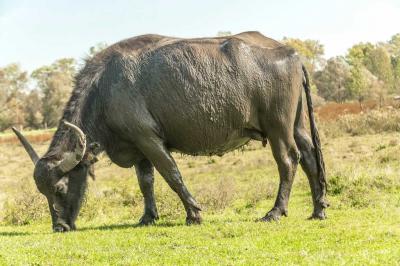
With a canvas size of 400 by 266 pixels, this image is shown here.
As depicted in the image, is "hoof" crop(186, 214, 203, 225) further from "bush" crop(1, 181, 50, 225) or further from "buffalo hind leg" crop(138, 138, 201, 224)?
"bush" crop(1, 181, 50, 225)

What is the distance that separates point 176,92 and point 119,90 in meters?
1.03

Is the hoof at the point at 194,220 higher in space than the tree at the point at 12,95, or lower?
higher

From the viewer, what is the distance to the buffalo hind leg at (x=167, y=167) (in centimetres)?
1107

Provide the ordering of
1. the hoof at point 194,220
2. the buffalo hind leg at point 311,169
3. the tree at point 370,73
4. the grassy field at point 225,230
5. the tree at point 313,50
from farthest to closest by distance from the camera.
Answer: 1. the tree at point 313,50
2. the tree at point 370,73
3. the buffalo hind leg at point 311,169
4. the hoof at point 194,220
5. the grassy field at point 225,230

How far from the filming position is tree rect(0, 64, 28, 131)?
73125 millimetres

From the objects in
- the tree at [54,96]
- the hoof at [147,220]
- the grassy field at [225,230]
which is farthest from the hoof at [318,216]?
the tree at [54,96]

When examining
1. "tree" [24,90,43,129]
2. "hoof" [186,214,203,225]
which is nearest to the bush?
"hoof" [186,214,203,225]

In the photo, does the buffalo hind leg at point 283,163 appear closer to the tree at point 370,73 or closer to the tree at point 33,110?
the tree at point 370,73

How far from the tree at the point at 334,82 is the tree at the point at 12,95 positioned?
38687 millimetres

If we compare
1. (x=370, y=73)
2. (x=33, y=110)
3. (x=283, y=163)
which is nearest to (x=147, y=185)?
(x=283, y=163)

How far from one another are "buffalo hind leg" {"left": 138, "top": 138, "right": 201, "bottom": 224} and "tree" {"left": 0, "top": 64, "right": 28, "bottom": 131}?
64.5m

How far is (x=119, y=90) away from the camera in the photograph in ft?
36.3

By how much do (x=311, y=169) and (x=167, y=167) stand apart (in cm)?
285

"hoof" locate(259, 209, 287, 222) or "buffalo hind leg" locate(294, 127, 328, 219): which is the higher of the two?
"buffalo hind leg" locate(294, 127, 328, 219)
